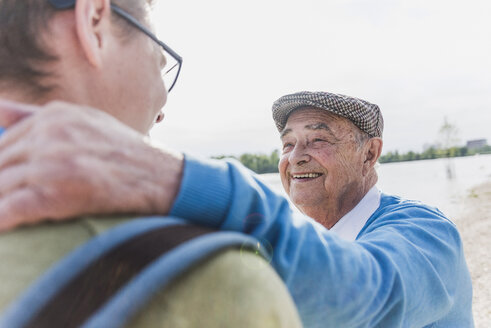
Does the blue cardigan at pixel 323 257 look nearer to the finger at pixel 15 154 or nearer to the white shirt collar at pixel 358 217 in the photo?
the finger at pixel 15 154

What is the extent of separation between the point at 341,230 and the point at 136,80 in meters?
2.31

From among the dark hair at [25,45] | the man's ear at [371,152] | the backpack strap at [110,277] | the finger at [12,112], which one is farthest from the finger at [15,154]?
the man's ear at [371,152]

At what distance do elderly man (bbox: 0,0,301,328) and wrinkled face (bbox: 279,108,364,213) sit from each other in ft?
8.09

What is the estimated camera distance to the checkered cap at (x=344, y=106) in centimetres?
310

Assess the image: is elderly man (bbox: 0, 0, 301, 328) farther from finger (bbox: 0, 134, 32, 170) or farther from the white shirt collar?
the white shirt collar

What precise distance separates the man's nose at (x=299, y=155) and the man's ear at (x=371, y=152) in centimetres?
51

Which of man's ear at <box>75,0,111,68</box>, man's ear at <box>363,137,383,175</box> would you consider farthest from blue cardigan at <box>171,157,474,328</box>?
man's ear at <box>363,137,383,175</box>

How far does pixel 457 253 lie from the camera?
2029 mm

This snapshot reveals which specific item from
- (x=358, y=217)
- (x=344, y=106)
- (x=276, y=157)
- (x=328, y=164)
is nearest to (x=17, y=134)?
(x=358, y=217)

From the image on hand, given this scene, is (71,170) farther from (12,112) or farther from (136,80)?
(136,80)

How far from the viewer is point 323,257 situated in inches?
40.3

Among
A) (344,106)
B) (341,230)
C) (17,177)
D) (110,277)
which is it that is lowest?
(341,230)

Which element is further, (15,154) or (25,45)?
(25,45)

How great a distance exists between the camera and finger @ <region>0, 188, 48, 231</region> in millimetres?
635
